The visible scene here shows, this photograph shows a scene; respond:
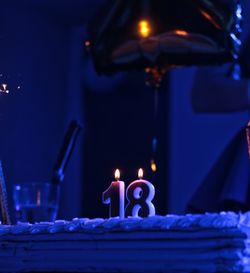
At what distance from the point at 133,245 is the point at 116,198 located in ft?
0.53

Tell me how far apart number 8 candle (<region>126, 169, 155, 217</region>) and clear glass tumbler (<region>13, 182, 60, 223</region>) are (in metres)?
0.32

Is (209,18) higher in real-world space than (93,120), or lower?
higher

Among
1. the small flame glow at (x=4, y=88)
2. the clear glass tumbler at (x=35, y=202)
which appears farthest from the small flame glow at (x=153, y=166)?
the small flame glow at (x=4, y=88)

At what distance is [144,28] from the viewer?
2354 mm

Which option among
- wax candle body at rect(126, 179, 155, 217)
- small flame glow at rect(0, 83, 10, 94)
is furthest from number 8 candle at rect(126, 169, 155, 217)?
small flame glow at rect(0, 83, 10, 94)

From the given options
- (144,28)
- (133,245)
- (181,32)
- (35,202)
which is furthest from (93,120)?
(133,245)

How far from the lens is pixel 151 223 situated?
2.39 ft

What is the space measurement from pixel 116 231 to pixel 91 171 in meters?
3.48

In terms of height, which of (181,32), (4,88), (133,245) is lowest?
(133,245)

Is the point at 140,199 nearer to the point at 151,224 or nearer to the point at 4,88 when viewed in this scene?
the point at 151,224

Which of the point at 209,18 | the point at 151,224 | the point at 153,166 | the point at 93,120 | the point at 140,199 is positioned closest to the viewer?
the point at 151,224

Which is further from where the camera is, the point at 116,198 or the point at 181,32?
the point at 181,32

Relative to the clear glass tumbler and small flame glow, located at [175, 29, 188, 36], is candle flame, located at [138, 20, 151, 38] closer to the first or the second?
small flame glow, located at [175, 29, 188, 36]

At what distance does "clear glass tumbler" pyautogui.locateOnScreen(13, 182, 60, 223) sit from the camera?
118 centimetres
